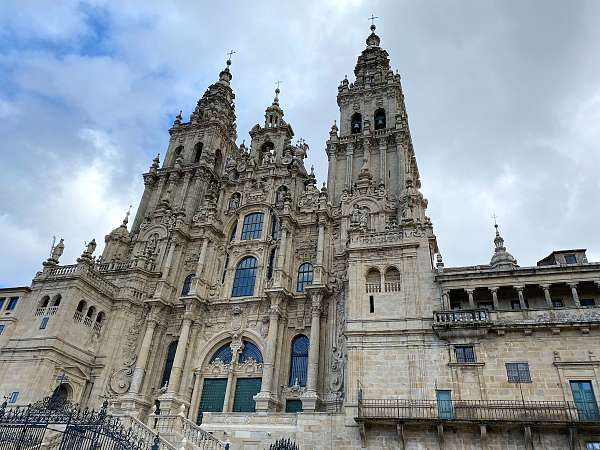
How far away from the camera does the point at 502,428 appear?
19.9 meters

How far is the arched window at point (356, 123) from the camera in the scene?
40.8m

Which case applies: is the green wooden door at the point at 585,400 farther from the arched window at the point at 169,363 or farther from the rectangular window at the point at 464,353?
the arched window at the point at 169,363

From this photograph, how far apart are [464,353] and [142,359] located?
21.4 m

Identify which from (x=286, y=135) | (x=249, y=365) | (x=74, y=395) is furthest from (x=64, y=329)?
(x=286, y=135)

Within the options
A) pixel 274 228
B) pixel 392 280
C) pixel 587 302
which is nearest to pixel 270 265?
pixel 274 228

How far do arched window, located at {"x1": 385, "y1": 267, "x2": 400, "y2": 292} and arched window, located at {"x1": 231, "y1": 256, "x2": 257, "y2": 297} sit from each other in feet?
37.7

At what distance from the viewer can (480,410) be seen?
68.3 feet

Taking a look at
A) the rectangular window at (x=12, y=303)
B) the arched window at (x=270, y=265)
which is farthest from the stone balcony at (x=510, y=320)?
the rectangular window at (x=12, y=303)

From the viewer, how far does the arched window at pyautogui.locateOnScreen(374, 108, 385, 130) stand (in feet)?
132

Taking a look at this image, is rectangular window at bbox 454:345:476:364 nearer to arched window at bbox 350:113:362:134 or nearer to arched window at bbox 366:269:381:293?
arched window at bbox 366:269:381:293

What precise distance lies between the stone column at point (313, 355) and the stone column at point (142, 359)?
462 inches

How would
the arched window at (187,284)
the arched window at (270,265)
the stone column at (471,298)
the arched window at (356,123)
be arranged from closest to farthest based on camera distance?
the stone column at (471,298), the arched window at (270,265), the arched window at (187,284), the arched window at (356,123)

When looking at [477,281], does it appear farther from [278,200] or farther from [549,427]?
[278,200]

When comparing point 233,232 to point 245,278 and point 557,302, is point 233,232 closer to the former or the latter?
point 245,278
